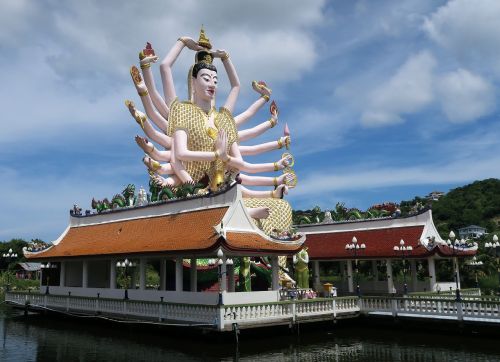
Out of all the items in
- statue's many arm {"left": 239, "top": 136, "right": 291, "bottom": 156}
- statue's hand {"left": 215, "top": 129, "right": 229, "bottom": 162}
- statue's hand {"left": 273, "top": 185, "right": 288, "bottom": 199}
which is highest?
statue's many arm {"left": 239, "top": 136, "right": 291, "bottom": 156}

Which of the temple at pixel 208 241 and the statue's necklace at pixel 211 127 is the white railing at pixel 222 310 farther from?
the statue's necklace at pixel 211 127

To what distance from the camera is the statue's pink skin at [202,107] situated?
3406 cm

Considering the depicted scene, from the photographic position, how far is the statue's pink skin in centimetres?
3406

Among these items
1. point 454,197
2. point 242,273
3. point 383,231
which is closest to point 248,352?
point 242,273

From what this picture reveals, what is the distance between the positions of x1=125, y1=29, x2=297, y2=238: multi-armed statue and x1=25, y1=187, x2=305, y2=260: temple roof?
4.44 metres

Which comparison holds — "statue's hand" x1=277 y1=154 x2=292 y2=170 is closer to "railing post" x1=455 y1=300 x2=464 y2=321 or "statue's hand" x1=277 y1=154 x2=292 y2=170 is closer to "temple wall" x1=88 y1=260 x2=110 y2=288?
"temple wall" x1=88 y1=260 x2=110 y2=288

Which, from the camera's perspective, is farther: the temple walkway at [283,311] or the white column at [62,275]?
the white column at [62,275]

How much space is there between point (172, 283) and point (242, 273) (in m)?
5.70

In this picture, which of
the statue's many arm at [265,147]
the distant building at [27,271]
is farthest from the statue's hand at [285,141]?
the distant building at [27,271]

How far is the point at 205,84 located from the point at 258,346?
812 inches

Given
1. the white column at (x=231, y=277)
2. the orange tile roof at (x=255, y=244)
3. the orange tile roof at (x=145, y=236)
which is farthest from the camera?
the white column at (x=231, y=277)

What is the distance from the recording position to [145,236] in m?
26.8

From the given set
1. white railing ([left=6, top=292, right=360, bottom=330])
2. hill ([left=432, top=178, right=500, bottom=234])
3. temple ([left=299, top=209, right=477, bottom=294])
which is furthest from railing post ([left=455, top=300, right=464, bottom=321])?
hill ([left=432, top=178, right=500, bottom=234])

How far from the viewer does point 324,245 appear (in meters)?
36.2
